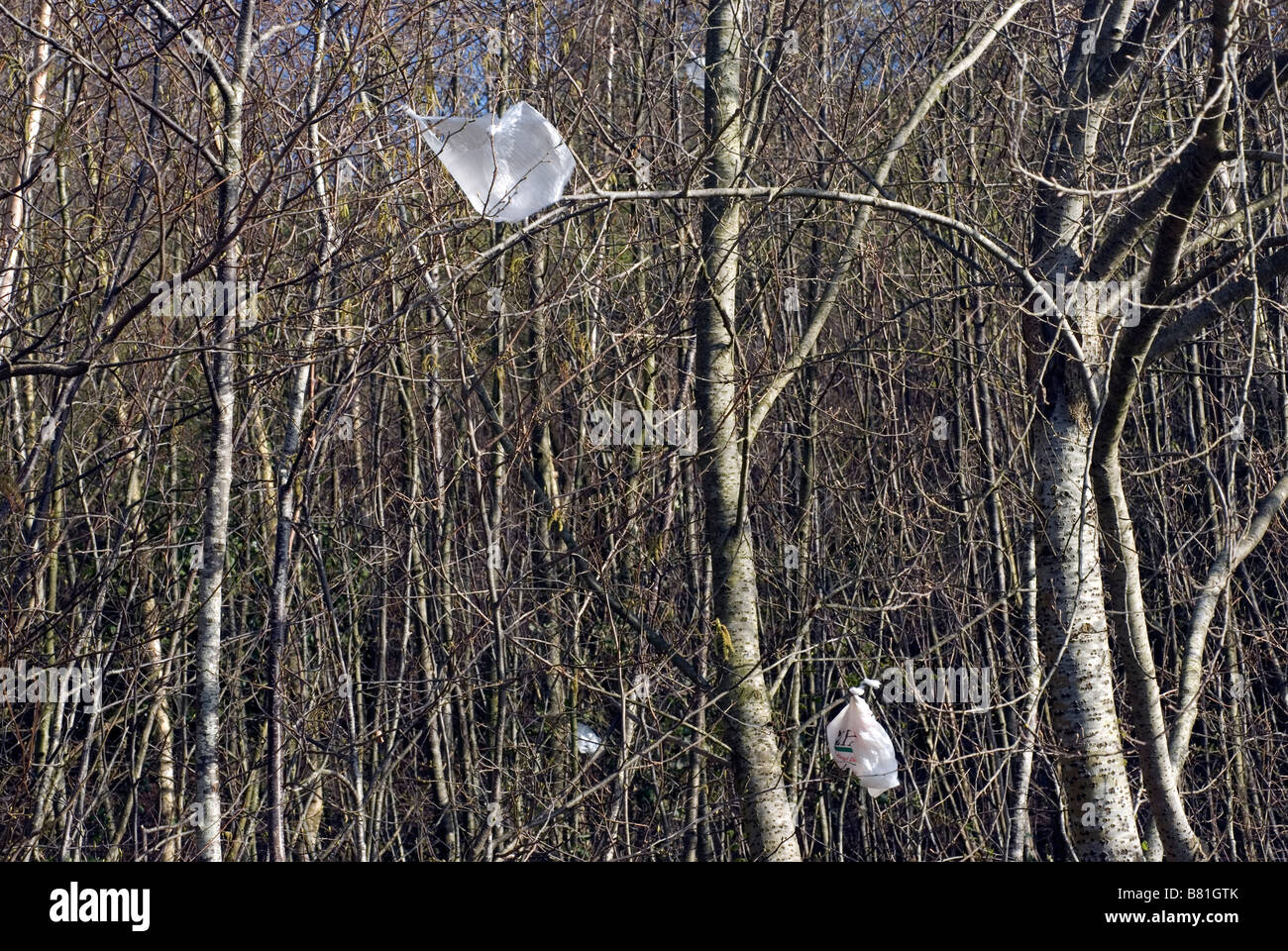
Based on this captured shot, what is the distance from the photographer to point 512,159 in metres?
3.63

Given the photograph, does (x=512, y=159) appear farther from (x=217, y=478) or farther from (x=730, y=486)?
(x=730, y=486)

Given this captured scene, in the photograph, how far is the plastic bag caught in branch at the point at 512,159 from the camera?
11.8 ft

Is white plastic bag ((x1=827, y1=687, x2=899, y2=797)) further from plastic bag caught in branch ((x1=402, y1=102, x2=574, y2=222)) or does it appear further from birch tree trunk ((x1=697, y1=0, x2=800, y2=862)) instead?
plastic bag caught in branch ((x1=402, y1=102, x2=574, y2=222))

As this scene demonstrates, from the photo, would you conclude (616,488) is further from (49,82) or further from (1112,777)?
(49,82)

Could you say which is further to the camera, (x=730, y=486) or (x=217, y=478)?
(x=730, y=486)

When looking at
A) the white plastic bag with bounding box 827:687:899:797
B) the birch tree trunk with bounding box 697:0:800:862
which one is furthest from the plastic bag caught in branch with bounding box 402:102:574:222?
the white plastic bag with bounding box 827:687:899:797

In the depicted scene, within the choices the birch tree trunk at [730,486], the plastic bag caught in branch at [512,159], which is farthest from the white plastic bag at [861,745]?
the plastic bag caught in branch at [512,159]

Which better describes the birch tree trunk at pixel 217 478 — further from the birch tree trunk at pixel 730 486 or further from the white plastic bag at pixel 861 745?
the white plastic bag at pixel 861 745

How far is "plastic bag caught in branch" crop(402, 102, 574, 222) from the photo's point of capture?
3.60 meters

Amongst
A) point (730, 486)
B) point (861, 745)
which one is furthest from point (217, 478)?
point (861, 745)

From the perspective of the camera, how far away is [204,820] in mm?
3289

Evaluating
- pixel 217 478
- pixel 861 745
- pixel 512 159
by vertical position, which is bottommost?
pixel 861 745

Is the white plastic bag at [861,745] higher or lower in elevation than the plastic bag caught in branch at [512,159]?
lower
